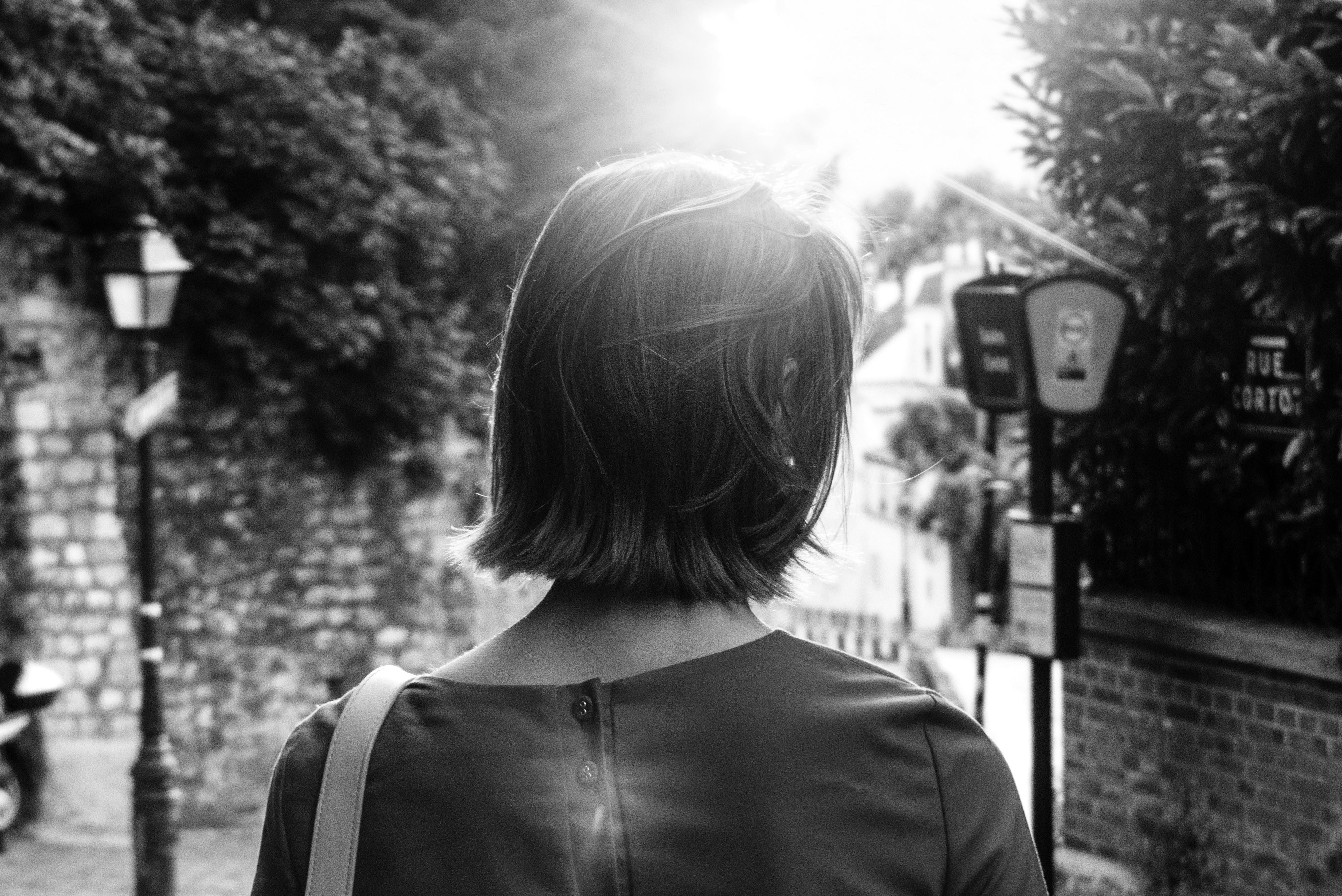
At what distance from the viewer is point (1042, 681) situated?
6.36 meters

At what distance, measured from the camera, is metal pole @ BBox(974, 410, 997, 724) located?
12.1 meters

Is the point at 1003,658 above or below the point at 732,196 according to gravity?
below

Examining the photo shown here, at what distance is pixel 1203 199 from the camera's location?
602cm

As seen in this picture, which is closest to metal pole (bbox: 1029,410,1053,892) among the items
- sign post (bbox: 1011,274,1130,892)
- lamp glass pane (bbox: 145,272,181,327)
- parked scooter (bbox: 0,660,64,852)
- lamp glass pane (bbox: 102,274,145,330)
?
sign post (bbox: 1011,274,1130,892)

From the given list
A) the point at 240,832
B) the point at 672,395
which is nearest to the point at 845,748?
the point at 672,395

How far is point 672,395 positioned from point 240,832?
11.0m

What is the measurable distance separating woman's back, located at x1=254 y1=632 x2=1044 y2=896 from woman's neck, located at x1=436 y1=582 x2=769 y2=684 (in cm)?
2

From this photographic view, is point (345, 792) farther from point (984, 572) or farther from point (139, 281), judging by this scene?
point (984, 572)

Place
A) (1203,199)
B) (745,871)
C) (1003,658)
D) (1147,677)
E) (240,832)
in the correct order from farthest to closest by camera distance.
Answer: (1003,658)
(240,832)
(1147,677)
(1203,199)
(745,871)

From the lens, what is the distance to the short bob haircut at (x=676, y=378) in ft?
4.41

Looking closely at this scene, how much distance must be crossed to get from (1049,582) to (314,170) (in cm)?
747

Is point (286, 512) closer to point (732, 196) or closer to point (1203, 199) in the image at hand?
point (1203, 199)

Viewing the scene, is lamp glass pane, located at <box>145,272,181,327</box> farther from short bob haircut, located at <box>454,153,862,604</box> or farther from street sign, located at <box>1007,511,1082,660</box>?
short bob haircut, located at <box>454,153,862,604</box>

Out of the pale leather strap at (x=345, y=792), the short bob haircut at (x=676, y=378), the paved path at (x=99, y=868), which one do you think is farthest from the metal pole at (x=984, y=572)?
the pale leather strap at (x=345, y=792)
